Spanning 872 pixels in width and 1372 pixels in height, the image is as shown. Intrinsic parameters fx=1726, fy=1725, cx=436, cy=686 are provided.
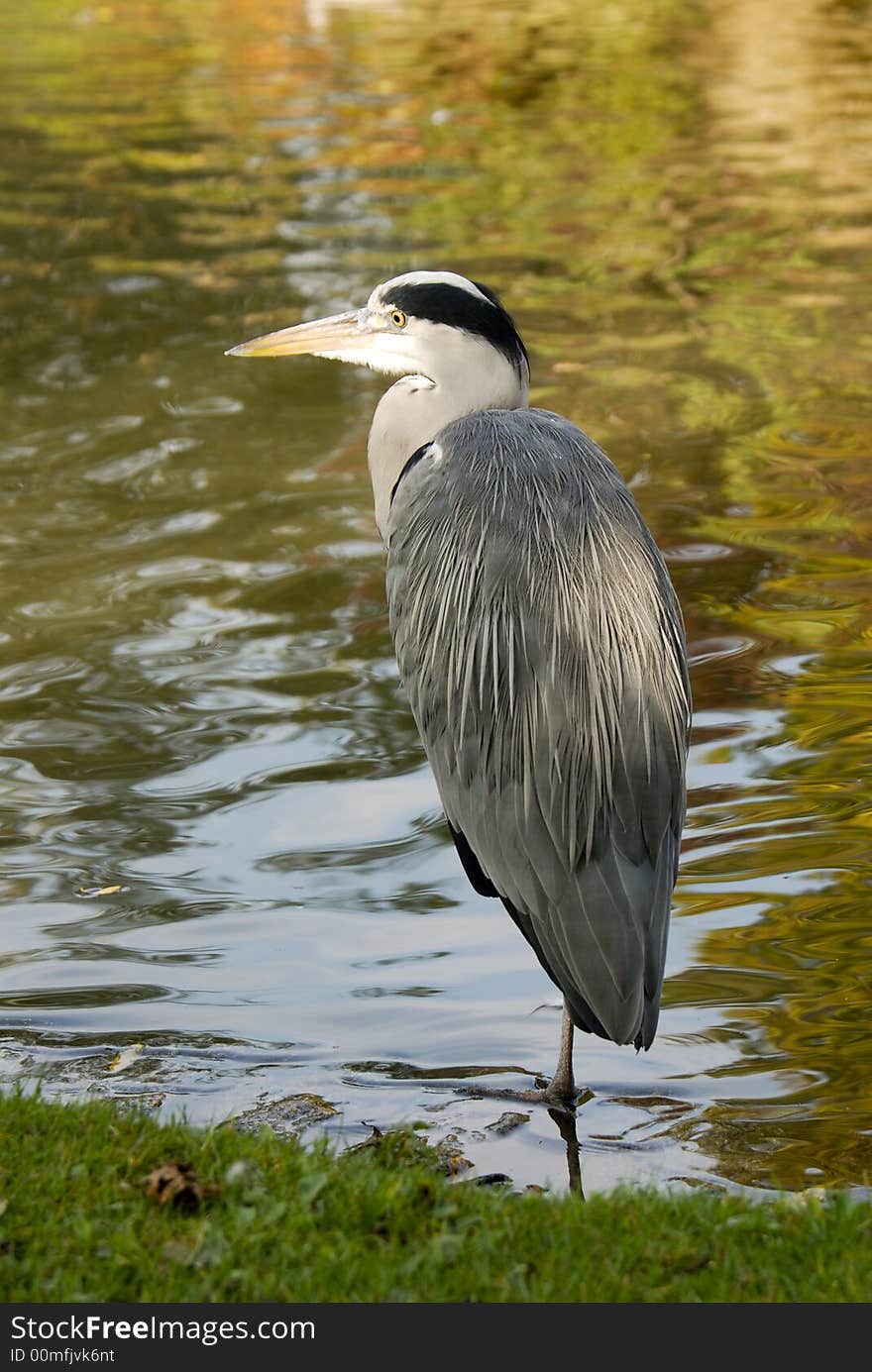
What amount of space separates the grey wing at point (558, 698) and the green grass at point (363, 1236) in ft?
2.14

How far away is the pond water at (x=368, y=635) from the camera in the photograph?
4934 mm

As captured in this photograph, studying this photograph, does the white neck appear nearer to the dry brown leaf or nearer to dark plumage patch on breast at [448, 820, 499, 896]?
dark plumage patch on breast at [448, 820, 499, 896]

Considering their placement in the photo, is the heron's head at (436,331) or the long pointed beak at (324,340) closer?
the heron's head at (436,331)

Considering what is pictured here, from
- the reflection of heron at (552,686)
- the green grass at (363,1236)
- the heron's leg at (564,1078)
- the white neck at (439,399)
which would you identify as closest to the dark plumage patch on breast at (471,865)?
the reflection of heron at (552,686)

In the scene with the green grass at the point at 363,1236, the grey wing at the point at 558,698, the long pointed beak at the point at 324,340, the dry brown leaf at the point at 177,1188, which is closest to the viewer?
the green grass at the point at 363,1236

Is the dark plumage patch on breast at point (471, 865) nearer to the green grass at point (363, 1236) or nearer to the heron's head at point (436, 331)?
the green grass at point (363, 1236)

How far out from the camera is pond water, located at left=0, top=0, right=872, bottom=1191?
4.93 metres

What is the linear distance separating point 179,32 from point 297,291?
810 inches

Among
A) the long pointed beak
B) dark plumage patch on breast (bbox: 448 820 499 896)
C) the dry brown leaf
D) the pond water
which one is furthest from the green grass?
the long pointed beak

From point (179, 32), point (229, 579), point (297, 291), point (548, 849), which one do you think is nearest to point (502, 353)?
point (548, 849)

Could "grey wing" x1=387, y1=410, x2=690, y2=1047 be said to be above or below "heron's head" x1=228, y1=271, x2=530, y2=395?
below

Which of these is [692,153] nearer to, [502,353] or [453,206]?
[453,206]

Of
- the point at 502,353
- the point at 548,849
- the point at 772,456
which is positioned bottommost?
the point at 772,456

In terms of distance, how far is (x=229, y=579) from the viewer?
28.9 ft
